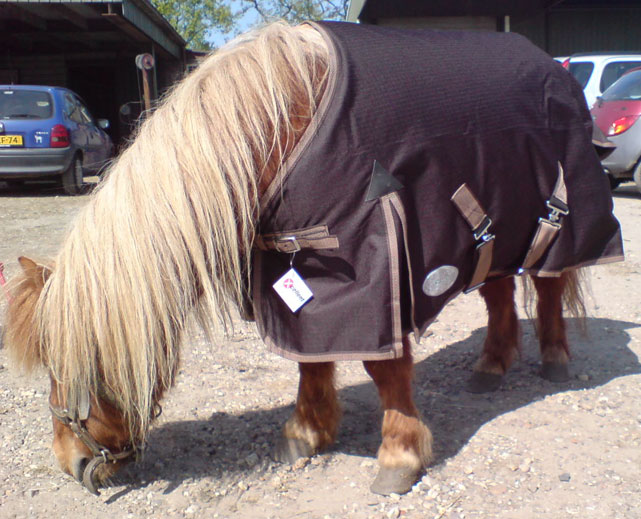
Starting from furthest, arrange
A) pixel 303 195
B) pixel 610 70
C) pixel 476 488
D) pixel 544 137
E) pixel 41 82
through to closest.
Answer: pixel 41 82, pixel 610 70, pixel 544 137, pixel 476 488, pixel 303 195

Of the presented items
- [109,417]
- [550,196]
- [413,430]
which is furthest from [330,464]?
[550,196]

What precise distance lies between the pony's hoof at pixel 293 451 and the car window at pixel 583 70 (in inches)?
379

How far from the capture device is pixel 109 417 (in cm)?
197

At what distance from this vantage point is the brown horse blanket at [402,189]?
190 cm

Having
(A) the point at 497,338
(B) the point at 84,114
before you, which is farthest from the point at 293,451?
(B) the point at 84,114

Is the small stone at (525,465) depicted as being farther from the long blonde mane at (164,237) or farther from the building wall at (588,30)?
the building wall at (588,30)

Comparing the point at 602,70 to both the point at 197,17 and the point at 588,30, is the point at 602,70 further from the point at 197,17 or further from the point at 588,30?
the point at 197,17

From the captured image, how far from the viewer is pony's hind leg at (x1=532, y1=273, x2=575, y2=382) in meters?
3.04

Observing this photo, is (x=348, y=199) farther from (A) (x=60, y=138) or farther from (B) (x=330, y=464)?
(A) (x=60, y=138)

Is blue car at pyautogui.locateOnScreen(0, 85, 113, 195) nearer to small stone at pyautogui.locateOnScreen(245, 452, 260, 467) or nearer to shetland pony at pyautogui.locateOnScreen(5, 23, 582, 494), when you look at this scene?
small stone at pyautogui.locateOnScreen(245, 452, 260, 467)

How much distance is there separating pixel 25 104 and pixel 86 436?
27.0 feet

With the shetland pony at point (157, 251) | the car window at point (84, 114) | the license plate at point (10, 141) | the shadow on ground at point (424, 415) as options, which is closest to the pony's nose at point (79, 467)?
the shetland pony at point (157, 251)

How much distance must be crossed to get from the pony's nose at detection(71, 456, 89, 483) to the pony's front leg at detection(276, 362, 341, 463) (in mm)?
738

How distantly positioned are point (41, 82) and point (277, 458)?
16917mm
